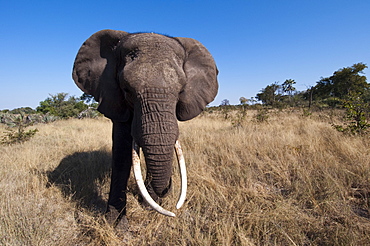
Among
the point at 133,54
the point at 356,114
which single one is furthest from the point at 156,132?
the point at 356,114

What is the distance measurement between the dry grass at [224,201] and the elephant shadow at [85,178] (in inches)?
0.7

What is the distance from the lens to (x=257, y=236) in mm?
2037

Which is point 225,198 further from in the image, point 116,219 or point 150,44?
point 150,44

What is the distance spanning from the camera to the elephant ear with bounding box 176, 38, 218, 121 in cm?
268

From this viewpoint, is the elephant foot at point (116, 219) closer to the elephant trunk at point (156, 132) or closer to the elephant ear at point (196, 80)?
the elephant trunk at point (156, 132)

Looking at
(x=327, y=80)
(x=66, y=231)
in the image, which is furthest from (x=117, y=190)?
(x=327, y=80)

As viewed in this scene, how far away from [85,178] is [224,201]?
8.76 feet

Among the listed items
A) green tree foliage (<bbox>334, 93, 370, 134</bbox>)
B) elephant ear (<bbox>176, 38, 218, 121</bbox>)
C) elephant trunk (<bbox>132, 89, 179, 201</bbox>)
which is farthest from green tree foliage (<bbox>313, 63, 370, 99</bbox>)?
elephant trunk (<bbox>132, 89, 179, 201</bbox>)

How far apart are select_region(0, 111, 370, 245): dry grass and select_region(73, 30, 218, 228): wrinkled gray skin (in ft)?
1.68

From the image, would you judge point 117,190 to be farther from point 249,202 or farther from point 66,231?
point 249,202

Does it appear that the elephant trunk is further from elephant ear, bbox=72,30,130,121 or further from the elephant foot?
the elephant foot

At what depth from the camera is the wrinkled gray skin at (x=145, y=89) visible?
Result: 6.24ft

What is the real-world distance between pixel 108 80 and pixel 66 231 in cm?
190

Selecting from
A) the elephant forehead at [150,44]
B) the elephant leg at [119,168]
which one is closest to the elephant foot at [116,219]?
the elephant leg at [119,168]
